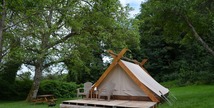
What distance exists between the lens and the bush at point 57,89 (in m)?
19.0

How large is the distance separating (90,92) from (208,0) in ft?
24.2

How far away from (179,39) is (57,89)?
1122 cm

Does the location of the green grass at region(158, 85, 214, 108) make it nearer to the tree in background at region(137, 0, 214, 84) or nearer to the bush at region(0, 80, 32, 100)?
the tree in background at region(137, 0, 214, 84)

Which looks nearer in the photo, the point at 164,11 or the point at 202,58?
the point at 164,11

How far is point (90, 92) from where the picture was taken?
11383 millimetres

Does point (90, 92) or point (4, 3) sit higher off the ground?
point (4, 3)

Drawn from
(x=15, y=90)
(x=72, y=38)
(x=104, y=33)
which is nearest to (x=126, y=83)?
(x=104, y=33)

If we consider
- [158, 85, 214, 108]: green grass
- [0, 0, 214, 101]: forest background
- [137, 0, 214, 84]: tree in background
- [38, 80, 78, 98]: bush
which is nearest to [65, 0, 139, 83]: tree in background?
[0, 0, 214, 101]: forest background

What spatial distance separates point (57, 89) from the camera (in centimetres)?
1972

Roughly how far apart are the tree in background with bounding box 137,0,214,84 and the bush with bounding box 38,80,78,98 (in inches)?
321

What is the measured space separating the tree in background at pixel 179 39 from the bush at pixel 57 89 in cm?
814

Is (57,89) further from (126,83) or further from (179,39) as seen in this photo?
(179,39)

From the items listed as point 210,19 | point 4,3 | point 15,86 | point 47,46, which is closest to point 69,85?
point 15,86

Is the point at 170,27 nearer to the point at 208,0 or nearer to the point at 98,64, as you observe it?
the point at 208,0
